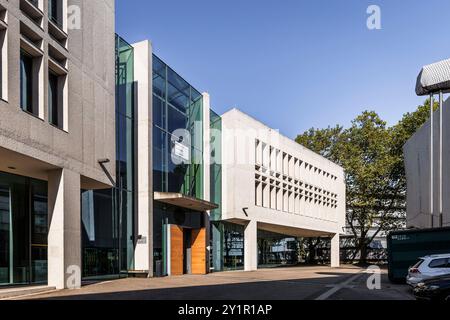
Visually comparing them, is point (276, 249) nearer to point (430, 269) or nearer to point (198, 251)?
point (198, 251)

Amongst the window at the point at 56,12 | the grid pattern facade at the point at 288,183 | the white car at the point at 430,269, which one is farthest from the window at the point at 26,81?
the grid pattern facade at the point at 288,183

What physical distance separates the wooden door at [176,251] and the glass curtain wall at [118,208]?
129 inches

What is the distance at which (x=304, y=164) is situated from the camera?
159 feet

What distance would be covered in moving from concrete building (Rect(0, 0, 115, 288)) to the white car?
11202 millimetres

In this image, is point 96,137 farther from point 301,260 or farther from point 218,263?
point 301,260

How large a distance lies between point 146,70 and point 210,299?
1448 cm

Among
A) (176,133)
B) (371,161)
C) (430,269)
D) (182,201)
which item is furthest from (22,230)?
(371,161)

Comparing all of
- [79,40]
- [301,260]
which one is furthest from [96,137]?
[301,260]

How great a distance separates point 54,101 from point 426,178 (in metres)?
34.8

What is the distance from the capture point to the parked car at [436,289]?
479 inches

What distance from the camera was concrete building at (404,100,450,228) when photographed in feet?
121

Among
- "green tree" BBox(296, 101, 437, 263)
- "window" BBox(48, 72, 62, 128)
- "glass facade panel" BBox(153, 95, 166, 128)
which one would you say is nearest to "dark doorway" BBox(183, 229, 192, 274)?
"glass facade panel" BBox(153, 95, 166, 128)

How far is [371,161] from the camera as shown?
2303 inches

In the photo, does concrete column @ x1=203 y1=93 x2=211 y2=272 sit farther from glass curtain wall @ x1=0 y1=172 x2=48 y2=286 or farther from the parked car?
the parked car
